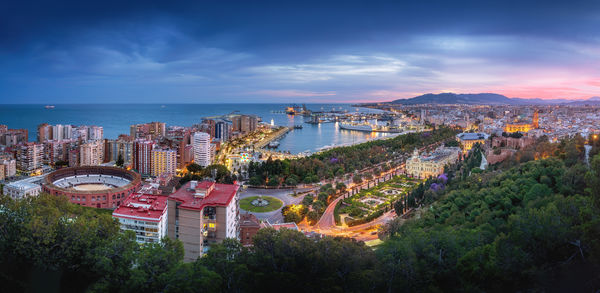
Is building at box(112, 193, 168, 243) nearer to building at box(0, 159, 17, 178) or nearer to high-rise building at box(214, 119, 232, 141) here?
building at box(0, 159, 17, 178)

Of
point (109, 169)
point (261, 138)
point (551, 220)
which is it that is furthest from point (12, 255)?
point (261, 138)

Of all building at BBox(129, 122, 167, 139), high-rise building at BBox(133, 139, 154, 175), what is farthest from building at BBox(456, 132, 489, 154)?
building at BBox(129, 122, 167, 139)

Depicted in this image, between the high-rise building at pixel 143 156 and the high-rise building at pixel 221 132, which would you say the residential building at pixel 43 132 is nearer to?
the high-rise building at pixel 143 156

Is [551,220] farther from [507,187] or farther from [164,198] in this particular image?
[164,198]

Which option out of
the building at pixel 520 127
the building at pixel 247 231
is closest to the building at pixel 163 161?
the building at pixel 247 231

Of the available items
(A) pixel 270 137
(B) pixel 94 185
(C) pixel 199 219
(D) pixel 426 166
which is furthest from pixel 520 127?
(C) pixel 199 219

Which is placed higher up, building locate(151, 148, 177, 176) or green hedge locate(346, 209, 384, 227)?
building locate(151, 148, 177, 176)
